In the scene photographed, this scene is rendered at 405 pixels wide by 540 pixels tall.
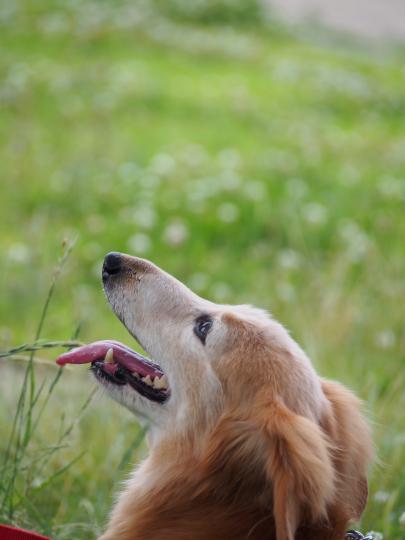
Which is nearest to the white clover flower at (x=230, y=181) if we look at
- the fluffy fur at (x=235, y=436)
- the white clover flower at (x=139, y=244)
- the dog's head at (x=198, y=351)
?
the white clover flower at (x=139, y=244)

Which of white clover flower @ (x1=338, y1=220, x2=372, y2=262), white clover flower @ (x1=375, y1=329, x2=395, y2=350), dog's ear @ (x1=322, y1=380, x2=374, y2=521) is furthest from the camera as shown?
white clover flower @ (x1=338, y1=220, x2=372, y2=262)

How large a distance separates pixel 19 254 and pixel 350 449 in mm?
3914

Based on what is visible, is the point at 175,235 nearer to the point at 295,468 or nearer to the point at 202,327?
A: the point at 202,327

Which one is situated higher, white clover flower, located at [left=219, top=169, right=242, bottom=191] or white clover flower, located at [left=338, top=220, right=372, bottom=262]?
white clover flower, located at [left=338, top=220, right=372, bottom=262]

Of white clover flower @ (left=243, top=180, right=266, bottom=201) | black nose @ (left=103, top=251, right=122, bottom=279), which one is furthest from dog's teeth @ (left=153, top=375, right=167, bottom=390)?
white clover flower @ (left=243, top=180, right=266, bottom=201)

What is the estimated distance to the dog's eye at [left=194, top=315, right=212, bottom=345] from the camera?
3227 mm

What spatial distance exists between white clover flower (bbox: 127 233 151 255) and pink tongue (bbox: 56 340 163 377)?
361 cm

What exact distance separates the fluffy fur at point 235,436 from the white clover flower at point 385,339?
214 centimetres

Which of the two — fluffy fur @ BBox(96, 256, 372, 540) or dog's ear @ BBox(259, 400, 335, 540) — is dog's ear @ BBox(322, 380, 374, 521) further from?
dog's ear @ BBox(259, 400, 335, 540)

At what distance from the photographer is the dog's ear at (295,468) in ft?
8.25

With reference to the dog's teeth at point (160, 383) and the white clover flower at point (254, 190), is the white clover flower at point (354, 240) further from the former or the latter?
the dog's teeth at point (160, 383)

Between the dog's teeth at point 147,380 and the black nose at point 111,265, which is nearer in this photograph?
the dog's teeth at point 147,380

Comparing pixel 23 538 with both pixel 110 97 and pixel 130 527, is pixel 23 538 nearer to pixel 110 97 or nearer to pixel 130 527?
pixel 130 527

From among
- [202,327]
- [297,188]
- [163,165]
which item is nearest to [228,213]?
[297,188]
